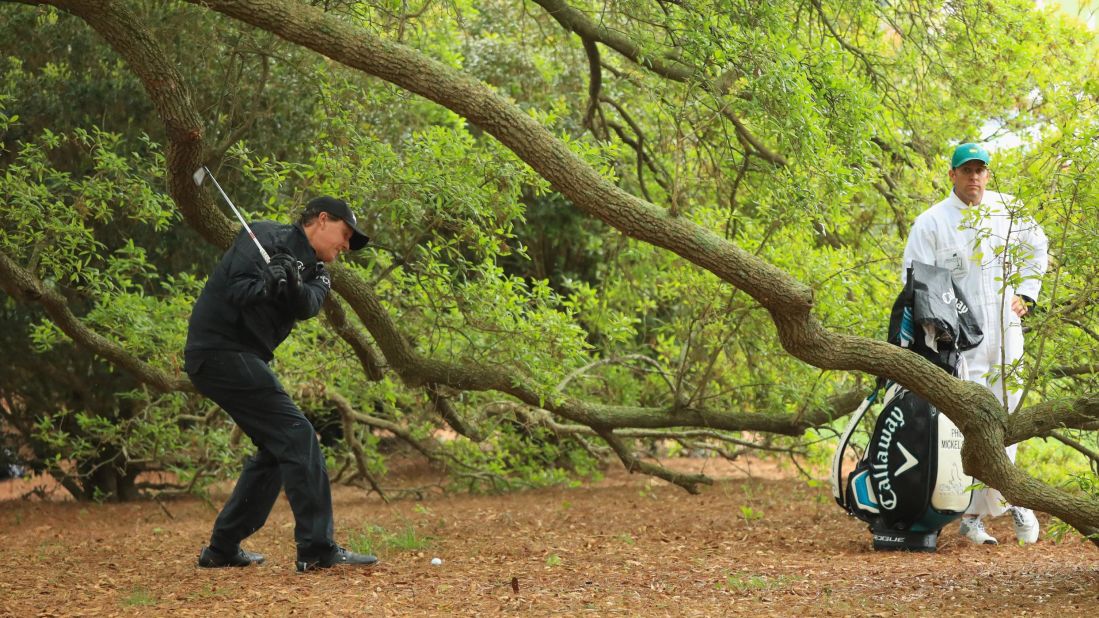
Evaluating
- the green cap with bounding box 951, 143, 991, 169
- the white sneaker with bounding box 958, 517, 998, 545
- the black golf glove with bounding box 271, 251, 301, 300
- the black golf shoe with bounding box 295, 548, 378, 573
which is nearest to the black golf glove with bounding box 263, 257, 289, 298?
the black golf glove with bounding box 271, 251, 301, 300

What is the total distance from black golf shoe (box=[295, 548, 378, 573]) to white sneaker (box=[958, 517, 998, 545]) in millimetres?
3298

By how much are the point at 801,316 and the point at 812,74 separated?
1.79 m

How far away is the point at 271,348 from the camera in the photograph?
5.61m

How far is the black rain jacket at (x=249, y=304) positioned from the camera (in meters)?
5.34

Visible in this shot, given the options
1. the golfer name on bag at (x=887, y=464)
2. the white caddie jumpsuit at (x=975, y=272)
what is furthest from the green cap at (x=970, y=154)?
the golfer name on bag at (x=887, y=464)

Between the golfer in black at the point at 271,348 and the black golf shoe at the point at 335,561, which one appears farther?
the black golf shoe at the point at 335,561

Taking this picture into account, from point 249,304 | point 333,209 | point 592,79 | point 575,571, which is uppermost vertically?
point 592,79

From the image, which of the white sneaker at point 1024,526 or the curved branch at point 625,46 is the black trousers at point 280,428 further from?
the white sneaker at point 1024,526

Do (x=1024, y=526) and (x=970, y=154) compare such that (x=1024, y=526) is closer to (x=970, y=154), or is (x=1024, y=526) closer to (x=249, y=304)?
(x=970, y=154)

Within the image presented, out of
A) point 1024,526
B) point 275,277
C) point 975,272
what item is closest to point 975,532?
point 1024,526

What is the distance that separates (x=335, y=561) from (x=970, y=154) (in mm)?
3809

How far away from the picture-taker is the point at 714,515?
328 inches

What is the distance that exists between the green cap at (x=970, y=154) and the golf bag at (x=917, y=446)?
2.33 ft

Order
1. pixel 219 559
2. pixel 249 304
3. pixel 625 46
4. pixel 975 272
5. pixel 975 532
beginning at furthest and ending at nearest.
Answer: pixel 625 46, pixel 975 532, pixel 975 272, pixel 219 559, pixel 249 304
